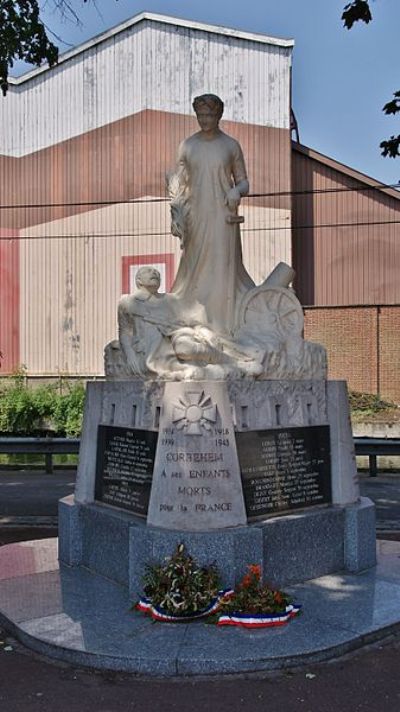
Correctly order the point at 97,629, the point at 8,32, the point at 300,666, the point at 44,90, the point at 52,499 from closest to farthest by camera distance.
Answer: the point at 300,666 → the point at 97,629 → the point at 8,32 → the point at 52,499 → the point at 44,90

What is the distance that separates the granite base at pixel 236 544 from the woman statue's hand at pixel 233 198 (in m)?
2.94

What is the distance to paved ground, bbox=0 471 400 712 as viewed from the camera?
4168 mm

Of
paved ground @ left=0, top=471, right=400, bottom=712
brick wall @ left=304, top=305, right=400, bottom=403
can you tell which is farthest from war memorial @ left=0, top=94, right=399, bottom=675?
brick wall @ left=304, top=305, right=400, bottom=403

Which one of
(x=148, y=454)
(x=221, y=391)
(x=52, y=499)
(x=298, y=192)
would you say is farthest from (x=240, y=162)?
(x=298, y=192)

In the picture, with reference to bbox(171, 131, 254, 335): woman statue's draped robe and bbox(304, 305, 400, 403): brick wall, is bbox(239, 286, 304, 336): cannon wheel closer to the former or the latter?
bbox(171, 131, 254, 335): woman statue's draped robe

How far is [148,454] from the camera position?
6.22 metres

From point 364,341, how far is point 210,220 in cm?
2106

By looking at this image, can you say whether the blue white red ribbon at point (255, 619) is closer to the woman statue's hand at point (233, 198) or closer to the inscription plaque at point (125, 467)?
the inscription plaque at point (125, 467)

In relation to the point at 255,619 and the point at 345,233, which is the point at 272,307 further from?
the point at 345,233

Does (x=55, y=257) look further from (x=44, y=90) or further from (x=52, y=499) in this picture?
(x=52, y=499)

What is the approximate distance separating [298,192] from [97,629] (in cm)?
2362

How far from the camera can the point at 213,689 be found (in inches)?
173

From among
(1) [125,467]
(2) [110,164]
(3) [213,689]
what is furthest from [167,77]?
(3) [213,689]

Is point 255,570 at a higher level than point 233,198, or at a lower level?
lower
